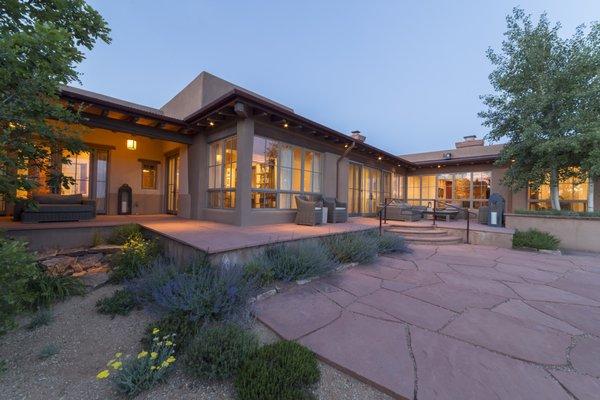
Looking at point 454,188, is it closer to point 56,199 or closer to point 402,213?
point 402,213

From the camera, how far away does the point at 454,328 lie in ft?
8.14

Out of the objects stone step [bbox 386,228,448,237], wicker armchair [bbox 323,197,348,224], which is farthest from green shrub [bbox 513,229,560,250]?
wicker armchair [bbox 323,197,348,224]

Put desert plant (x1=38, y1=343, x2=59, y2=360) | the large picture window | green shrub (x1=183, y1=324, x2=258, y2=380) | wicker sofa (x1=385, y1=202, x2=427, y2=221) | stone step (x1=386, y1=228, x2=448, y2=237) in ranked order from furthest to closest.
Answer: the large picture window, wicker sofa (x1=385, y1=202, x2=427, y2=221), stone step (x1=386, y1=228, x2=448, y2=237), desert plant (x1=38, y1=343, x2=59, y2=360), green shrub (x1=183, y1=324, x2=258, y2=380)

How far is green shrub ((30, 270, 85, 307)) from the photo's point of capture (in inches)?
132

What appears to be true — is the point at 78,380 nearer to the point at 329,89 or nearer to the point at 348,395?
the point at 348,395

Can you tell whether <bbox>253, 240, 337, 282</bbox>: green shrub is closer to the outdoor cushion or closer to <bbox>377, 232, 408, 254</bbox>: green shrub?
<bbox>377, 232, 408, 254</bbox>: green shrub

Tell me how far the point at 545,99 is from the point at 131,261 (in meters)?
12.4

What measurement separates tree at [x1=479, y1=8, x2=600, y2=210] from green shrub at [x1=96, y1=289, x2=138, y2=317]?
1130 centimetres

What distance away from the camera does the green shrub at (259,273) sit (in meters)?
3.40

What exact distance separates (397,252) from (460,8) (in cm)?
1626

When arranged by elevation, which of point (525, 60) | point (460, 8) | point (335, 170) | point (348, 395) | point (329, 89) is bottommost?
point (348, 395)

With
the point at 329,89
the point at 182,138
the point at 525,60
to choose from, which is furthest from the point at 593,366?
the point at 329,89

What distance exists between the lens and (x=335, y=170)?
9367 mm

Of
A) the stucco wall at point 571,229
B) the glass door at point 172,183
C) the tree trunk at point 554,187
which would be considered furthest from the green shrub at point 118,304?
the tree trunk at point 554,187
